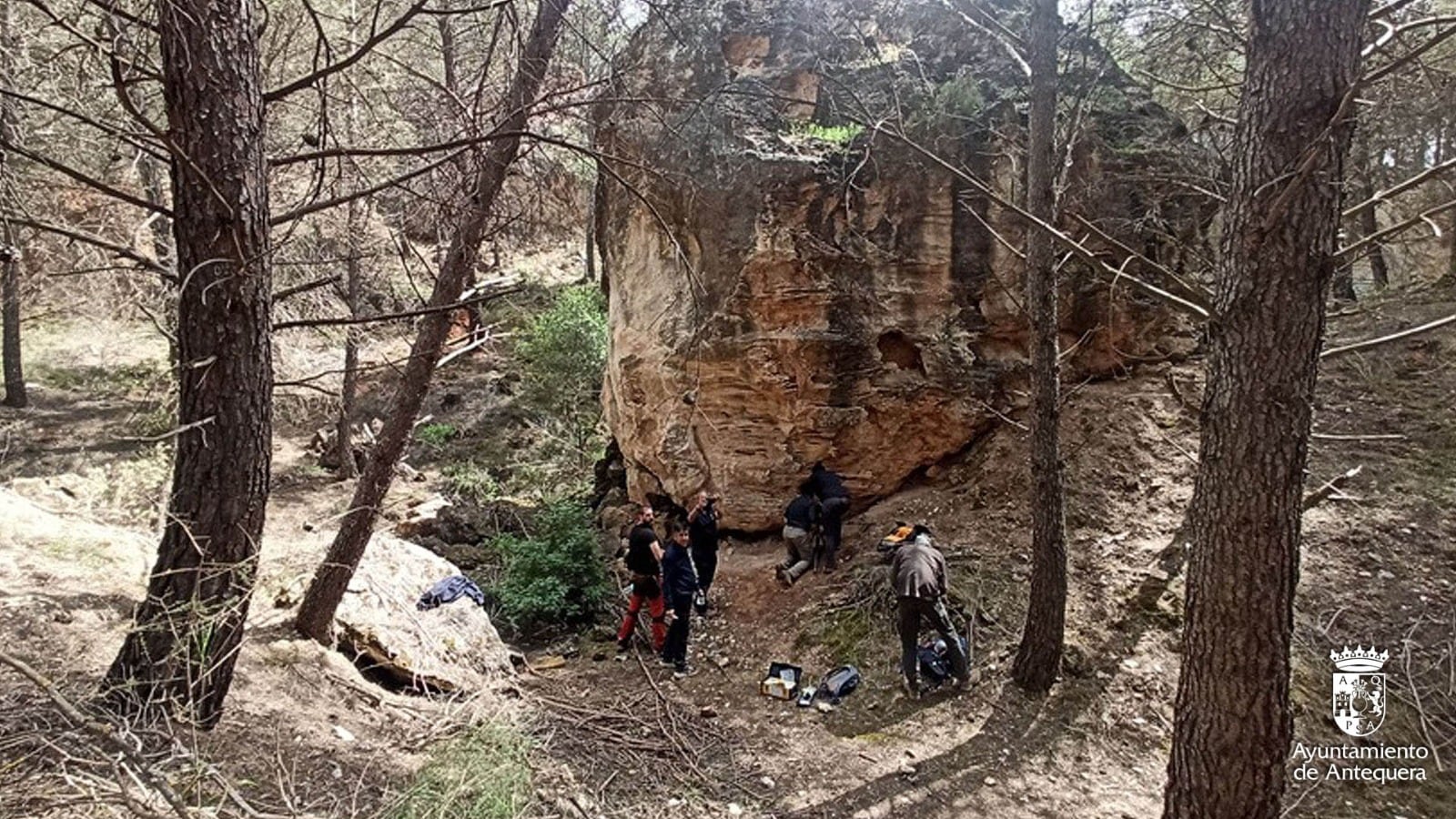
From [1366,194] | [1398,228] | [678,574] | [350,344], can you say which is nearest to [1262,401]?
[1398,228]

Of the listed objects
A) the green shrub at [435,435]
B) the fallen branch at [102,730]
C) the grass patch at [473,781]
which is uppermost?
the fallen branch at [102,730]

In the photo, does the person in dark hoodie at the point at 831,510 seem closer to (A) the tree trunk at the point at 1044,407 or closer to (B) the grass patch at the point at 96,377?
(A) the tree trunk at the point at 1044,407

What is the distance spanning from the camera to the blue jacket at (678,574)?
7.28 m

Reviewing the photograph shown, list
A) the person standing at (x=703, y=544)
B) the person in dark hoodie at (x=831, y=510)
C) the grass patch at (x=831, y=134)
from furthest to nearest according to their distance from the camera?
the grass patch at (x=831, y=134)
the person standing at (x=703, y=544)
the person in dark hoodie at (x=831, y=510)

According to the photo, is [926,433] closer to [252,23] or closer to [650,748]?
[650,748]

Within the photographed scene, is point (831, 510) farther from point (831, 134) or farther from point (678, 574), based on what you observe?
point (831, 134)

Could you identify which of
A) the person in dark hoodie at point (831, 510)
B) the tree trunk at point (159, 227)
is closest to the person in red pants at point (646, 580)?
the person in dark hoodie at point (831, 510)

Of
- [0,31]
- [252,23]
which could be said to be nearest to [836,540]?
[252,23]

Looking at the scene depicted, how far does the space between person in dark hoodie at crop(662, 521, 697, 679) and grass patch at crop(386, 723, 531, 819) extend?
323 centimetres

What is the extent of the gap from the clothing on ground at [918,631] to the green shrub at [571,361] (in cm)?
960

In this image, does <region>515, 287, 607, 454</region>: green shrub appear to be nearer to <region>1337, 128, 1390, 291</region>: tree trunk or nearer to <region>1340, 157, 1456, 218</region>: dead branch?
<region>1337, 128, 1390, 291</region>: tree trunk

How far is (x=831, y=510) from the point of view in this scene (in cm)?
852

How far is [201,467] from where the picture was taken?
3.54m

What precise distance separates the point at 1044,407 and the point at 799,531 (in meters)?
3.37
